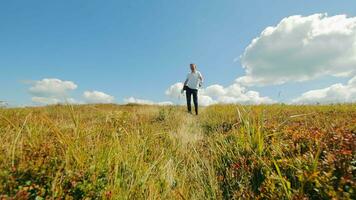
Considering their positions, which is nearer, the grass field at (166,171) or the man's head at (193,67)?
the grass field at (166,171)

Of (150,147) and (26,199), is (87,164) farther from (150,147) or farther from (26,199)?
(150,147)

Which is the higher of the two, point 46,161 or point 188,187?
point 46,161

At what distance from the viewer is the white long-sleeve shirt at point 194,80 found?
51.8 ft

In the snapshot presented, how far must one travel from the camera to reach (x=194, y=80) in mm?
15820

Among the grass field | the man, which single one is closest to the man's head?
the man

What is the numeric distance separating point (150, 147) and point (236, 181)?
A: 1663 mm

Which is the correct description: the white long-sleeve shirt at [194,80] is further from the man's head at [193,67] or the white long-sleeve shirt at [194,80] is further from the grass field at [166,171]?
the grass field at [166,171]

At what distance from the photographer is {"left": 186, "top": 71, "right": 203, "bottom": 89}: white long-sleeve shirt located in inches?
622

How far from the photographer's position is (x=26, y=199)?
248 centimetres

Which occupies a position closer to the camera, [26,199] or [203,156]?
[26,199]

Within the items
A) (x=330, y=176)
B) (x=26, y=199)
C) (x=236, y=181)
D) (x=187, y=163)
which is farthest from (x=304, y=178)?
(x=26, y=199)

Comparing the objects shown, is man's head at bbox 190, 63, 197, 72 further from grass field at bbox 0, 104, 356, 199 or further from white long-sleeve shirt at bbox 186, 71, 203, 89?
grass field at bbox 0, 104, 356, 199

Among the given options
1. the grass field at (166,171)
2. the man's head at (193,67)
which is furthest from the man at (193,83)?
the grass field at (166,171)

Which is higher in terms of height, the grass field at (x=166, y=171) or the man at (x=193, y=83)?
the man at (x=193, y=83)
